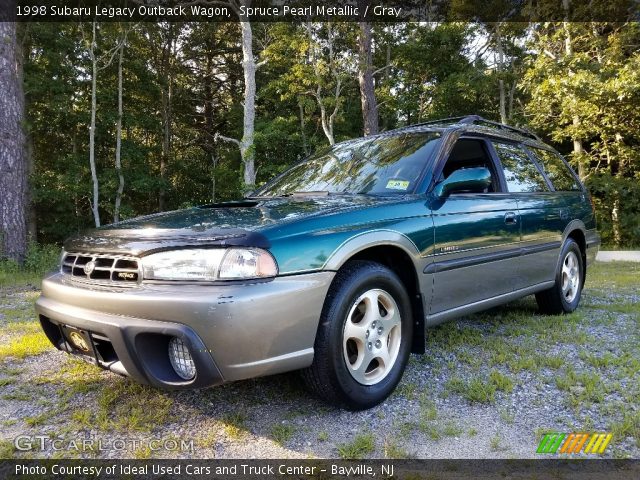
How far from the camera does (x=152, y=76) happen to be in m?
19.8

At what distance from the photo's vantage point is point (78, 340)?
90.3 inches

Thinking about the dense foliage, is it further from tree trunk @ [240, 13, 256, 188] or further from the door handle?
the door handle

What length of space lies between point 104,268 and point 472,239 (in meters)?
2.26

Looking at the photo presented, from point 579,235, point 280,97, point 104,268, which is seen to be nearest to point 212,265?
point 104,268

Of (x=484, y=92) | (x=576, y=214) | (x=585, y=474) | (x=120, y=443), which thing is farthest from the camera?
(x=484, y=92)

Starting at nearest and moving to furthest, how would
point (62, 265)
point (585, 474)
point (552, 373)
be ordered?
point (585, 474) < point (62, 265) < point (552, 373)

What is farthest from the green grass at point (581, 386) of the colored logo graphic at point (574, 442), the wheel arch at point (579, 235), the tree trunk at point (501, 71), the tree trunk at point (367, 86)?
the tree trunk at point (501, 71)

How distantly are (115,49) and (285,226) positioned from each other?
59.0ft

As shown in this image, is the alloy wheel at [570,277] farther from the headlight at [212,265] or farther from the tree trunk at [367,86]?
the tree trunk at [367,86]

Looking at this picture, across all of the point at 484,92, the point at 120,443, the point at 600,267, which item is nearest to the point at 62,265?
the point at 120,443

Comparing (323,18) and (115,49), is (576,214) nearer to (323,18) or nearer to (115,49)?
(323,18)

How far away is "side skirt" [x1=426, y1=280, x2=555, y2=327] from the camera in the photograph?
2.86 m

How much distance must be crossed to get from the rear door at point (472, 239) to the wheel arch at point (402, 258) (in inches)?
5.0

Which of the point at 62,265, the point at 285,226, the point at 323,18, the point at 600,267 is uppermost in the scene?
the point at 323,18
